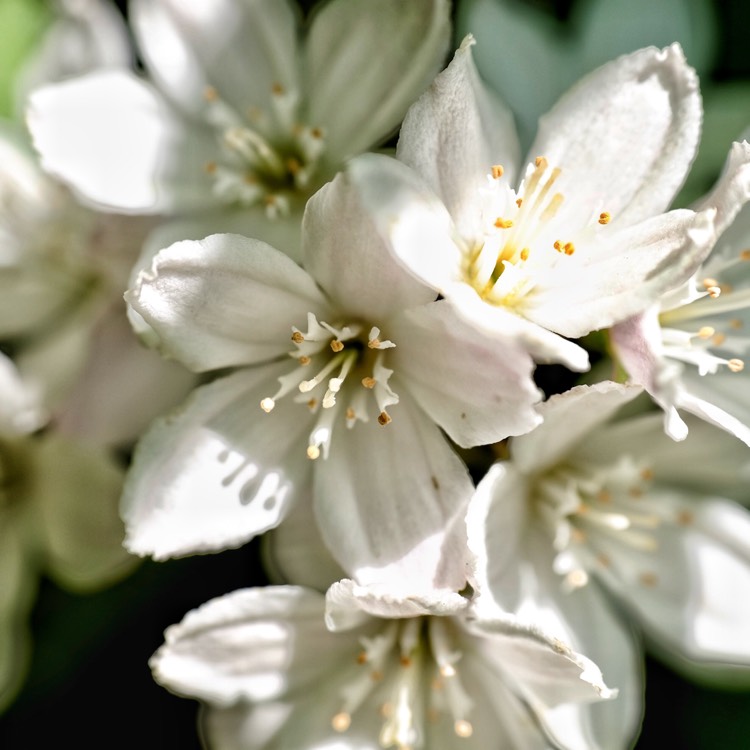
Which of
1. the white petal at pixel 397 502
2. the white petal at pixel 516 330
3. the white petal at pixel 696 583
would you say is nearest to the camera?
the white petal at pixel 516 330

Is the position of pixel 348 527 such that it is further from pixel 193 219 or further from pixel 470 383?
pixel 193 219

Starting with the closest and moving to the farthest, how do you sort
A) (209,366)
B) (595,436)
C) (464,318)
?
(464,318) → (209,366) → (595,436)

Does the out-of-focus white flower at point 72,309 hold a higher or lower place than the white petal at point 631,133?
lower

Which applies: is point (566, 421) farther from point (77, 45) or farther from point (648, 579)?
point (77, 45)

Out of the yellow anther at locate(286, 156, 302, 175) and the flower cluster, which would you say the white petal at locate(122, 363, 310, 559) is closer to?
the flower cluster

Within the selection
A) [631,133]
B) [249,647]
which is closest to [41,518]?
[249,647]

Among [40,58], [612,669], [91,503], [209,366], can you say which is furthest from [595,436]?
[40,58]

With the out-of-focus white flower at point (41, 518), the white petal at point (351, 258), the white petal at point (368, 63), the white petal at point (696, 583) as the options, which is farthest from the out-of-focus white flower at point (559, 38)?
the out-of-focus white flower at point (41, 518)

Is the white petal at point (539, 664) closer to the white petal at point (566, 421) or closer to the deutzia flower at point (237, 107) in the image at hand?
the white petal at point (566, 421)
